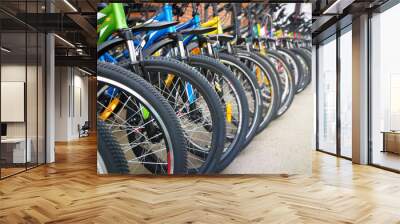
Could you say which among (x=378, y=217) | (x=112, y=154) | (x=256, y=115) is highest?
(x=256, y=115)

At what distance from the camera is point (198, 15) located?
6.11 metres

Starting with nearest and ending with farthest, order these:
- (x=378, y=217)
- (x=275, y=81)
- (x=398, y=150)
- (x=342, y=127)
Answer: (x=378, y=217) < (x=275, y=81) < (x=398, y=150) < (x=342, y=127)

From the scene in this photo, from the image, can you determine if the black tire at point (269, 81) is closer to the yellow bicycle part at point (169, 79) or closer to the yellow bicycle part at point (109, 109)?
the yellow bicycle part at point (169, 79)

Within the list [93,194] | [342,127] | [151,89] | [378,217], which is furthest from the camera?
[342,127]

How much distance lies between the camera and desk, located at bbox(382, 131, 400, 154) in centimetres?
661

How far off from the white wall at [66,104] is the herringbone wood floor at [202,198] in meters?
8.36

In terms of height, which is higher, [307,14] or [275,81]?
[307,14]

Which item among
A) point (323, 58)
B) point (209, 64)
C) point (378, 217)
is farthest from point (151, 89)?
point (323, 58)

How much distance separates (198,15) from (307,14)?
170 centimetres

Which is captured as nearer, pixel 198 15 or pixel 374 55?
pixel 198 15

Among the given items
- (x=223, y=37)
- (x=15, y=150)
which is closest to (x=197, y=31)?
(x=223, y=37)

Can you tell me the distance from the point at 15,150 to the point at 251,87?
387cm

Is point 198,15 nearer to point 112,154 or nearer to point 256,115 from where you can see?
point 256,115

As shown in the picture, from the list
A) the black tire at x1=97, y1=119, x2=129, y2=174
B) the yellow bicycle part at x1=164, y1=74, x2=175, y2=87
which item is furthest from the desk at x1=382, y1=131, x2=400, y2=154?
the black tire at x1=97, y1=119, x2=129, y2=174
